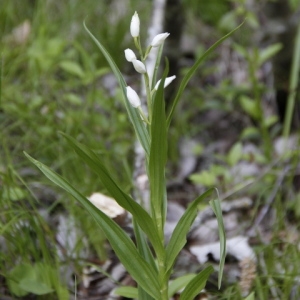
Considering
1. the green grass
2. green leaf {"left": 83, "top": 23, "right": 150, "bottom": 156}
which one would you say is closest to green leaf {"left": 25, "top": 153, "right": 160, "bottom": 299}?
green leaf {"left": 83, "top": 23, "right": 150, "bottom": 156}

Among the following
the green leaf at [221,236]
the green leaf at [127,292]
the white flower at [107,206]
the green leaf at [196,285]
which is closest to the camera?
the green leaf at [221,236]

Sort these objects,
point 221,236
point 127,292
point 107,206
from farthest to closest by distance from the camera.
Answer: point 107,206 → point 127,292 → point 221,236

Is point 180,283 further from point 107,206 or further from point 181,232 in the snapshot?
point 107,206

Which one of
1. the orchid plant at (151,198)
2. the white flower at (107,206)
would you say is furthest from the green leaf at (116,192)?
the white flower at (107,206)

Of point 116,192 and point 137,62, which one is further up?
point 137,62

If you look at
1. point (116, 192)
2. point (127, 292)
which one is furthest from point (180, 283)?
point (116, 192)

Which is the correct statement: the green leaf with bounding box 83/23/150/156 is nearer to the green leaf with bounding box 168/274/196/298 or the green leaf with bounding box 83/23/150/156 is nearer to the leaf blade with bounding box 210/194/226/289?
the leaf blade with bounding box 210/194/226/289

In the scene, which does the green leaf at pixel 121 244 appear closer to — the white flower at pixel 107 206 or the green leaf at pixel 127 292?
the green leaf at pixel 127 292

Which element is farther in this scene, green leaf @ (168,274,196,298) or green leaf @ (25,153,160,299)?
green leaf @ (168,274,196,298)
